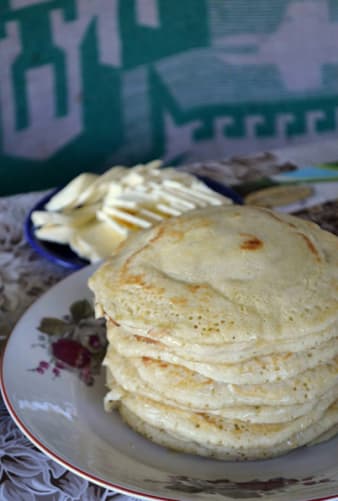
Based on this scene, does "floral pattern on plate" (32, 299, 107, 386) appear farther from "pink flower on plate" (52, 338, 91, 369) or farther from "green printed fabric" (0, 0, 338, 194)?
"green printed fabric" (0, 0, 338, 194)

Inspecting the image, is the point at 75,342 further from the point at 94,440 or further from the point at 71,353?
the point at 94,440

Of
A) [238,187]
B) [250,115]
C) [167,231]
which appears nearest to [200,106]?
[250,115]

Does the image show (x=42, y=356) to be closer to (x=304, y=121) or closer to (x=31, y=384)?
(x=31, y=384)

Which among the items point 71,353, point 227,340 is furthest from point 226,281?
point 71,353

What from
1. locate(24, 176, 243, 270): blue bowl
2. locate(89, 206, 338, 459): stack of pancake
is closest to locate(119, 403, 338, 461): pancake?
locate(89, 206, 338, 459): stack of pancake

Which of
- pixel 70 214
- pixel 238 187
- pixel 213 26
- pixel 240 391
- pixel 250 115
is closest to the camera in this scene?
pixel 240 391

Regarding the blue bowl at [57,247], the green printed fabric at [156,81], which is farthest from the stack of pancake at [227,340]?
the green printed fabric at [156,81]
